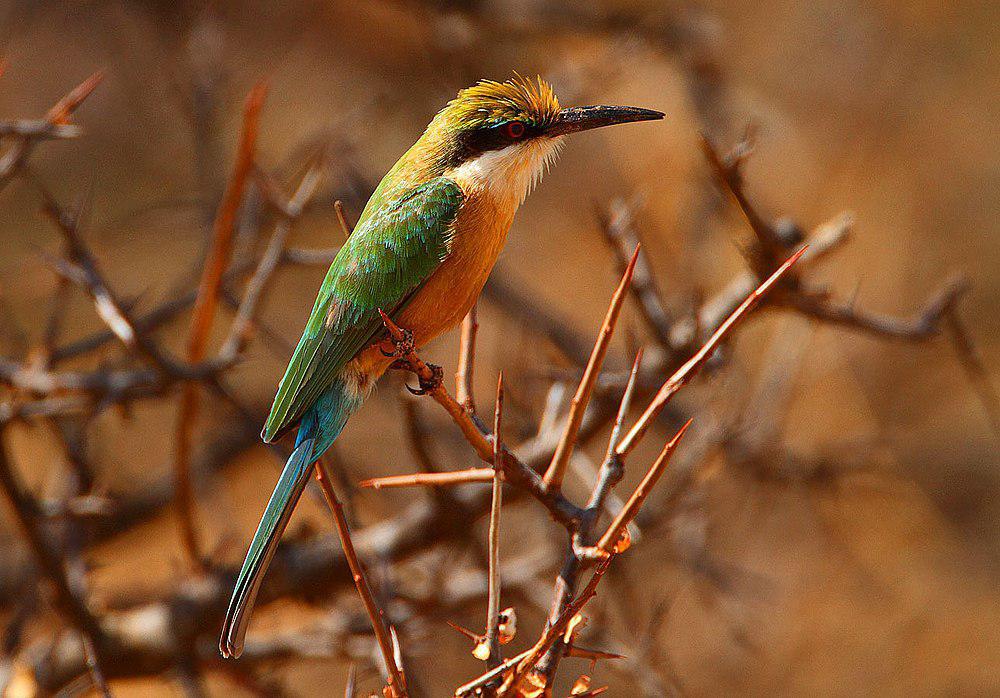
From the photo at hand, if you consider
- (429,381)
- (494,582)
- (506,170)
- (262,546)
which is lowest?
(262,546)

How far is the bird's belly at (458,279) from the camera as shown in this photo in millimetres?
1962

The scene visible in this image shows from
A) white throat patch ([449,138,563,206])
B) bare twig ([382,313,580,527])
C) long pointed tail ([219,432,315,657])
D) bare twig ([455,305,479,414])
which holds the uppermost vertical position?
white throat patch ([449,138,563,206])

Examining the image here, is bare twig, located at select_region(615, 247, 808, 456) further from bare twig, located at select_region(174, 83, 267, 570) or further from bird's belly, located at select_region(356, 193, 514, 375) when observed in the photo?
bare twig, located at select_region(174, 83, 267, 570)

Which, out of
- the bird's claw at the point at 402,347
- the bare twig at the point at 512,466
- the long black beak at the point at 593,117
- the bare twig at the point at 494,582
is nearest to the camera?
the bare twig at the point at 494,582

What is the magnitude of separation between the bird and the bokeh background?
2.13m

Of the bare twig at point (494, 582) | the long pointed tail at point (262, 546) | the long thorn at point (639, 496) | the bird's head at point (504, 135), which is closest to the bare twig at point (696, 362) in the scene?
the long thorn at point (639, 496)

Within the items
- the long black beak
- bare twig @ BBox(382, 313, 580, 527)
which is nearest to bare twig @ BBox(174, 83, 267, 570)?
the long black beak

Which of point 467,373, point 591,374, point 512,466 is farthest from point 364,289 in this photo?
point 591,374

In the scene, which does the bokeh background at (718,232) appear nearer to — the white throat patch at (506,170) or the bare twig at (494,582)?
the white throat patch at (506,170)

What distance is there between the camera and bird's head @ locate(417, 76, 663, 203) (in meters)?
2.07

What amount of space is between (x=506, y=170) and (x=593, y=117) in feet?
0.71

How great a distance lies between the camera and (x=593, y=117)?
6.53 ft

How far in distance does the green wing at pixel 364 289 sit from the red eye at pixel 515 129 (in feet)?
0.57

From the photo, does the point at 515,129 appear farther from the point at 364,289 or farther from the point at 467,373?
the point at 467,373
